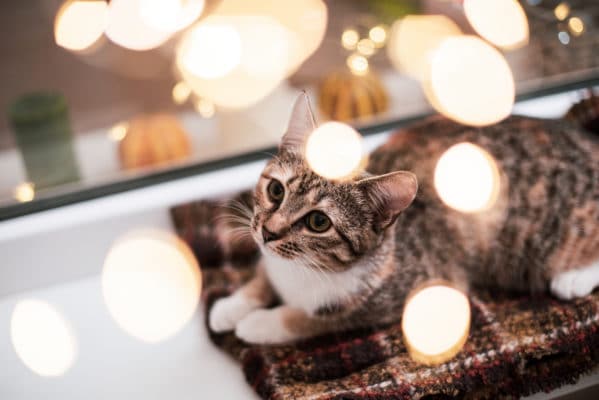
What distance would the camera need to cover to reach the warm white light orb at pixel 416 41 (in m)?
1.52

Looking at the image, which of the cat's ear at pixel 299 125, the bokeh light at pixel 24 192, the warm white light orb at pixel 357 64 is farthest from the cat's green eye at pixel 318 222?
the warm white light orb at pixel 357 64

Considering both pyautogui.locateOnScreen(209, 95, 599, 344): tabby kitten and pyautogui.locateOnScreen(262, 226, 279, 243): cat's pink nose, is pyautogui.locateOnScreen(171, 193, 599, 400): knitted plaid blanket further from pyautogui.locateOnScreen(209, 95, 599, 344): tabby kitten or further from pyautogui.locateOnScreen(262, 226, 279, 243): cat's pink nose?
pyautogui.locateOnScreen(262, 226, 279, 243): cat's pink nose

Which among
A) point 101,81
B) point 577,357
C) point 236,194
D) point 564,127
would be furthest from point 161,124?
point 577,357

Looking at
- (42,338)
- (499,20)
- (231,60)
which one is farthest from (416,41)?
(42,338)

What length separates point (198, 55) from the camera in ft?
4.94

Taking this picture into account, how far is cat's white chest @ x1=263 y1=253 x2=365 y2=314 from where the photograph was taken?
0.92 meters

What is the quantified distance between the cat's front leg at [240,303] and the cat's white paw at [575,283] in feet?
1.71

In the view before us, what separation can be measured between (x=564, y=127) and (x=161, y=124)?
948 millimetres

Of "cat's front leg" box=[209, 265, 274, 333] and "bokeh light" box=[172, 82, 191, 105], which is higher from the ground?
"bokeh light" box=[172, 82, 191, 105]

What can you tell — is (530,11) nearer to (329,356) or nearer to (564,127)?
(564,127)

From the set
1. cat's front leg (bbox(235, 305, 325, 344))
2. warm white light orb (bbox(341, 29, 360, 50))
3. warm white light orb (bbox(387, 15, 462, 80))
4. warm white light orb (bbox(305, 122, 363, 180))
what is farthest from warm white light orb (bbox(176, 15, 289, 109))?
cat's front leg (bbox(235, 305, 325, 344))

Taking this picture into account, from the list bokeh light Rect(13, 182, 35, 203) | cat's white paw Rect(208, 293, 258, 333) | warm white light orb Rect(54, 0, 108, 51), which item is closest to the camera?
cat's white paw Rect(208, 293, 258, 333)

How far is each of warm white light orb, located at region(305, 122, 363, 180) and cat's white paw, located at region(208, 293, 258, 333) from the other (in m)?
0.31

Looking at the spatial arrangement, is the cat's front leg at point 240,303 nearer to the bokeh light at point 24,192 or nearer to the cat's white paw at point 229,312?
the cat's white paw at point 229,312
